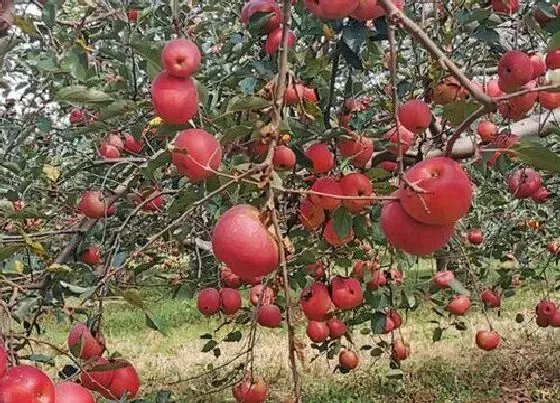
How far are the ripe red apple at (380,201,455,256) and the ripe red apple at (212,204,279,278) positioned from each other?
179 mm

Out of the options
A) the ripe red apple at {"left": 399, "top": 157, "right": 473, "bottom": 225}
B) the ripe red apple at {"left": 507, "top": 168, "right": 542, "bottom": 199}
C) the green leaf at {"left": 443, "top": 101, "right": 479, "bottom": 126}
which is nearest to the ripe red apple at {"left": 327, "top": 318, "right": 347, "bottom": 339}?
the ripe red apple at {"left": 507, "top": 168, "right": 542, "bottom": 199}

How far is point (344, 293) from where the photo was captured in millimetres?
2439

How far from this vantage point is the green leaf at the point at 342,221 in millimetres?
1911

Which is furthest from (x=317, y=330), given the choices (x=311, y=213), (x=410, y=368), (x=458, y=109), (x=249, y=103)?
(x=410, y=368)

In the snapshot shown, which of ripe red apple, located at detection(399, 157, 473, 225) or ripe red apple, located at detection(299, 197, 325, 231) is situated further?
ripe red apple, located at detection(299, 197, 325, 231)

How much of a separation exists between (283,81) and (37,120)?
2.05m

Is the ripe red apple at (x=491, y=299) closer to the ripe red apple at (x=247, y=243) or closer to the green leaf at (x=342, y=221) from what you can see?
the green leaf at (x=342, y=221)

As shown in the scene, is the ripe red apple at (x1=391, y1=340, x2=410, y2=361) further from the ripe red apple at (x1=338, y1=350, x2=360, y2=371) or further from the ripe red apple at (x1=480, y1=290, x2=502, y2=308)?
the ripe red apple at (x1=480, y1=290, x2=502, y2=308)

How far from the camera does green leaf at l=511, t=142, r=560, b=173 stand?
1.17 metres

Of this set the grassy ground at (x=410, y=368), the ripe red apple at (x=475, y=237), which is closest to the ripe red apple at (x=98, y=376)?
the grassy ground at (x=410, y=368)

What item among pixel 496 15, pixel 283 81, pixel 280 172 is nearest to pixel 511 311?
pixel 496 15

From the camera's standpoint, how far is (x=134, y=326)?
9.37 m

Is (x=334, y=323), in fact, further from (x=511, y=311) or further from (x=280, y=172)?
(x=511, y=311)

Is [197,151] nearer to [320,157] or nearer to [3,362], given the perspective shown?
[3,362]
